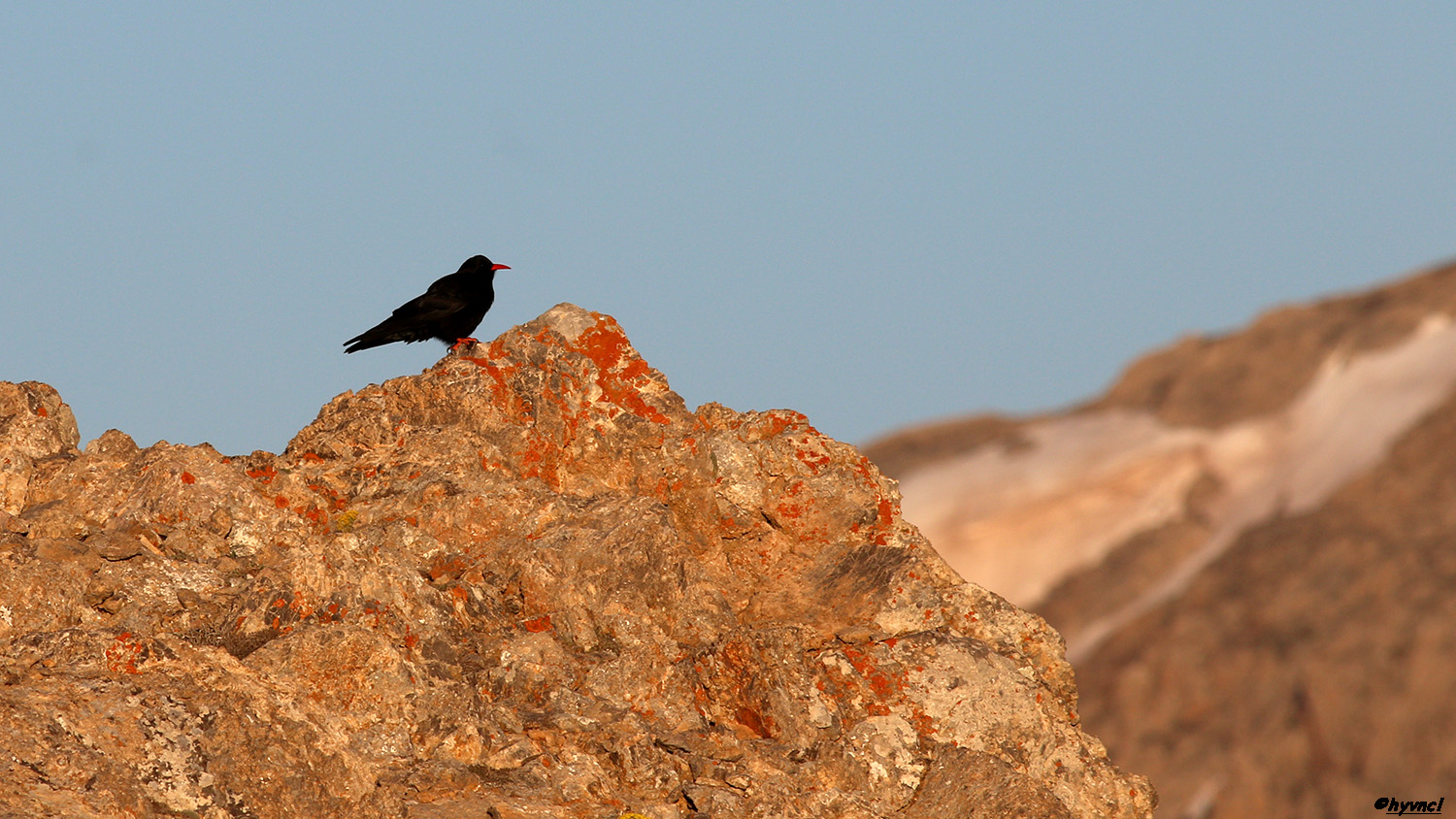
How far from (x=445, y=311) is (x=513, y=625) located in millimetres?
8222

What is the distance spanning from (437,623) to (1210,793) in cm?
6131

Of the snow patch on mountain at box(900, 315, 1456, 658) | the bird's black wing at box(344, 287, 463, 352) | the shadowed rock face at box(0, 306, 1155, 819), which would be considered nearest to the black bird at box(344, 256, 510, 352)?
the bird's black wing at box(344, 287, 463, 352)

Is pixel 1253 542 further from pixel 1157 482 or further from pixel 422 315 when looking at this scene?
pixel 422 315

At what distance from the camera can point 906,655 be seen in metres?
15.4

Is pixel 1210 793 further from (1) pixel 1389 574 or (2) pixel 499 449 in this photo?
(2) pixel 499 449

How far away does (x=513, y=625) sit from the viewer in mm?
14633

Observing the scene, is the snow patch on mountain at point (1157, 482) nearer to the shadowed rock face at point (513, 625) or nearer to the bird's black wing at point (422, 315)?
the bird's black wing at point (422, 315)

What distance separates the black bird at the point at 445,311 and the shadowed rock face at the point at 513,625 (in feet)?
10.4

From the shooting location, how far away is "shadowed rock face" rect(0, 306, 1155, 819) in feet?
37.3

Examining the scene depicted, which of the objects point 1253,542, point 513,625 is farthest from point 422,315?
Result: point 1253,542

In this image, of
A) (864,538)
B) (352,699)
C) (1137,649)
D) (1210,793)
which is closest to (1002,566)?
(1137,649)

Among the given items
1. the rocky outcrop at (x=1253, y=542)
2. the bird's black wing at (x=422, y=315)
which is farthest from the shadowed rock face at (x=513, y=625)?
the rocky outcrop at (x=1253, y=542)

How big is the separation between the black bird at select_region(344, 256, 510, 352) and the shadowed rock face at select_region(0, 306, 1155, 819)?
10.4 ft

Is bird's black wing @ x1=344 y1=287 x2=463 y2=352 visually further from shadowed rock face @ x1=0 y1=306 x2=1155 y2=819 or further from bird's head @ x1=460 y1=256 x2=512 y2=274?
shadowed rock face @ x1=0 y1=306 x2=1155 y2=819
